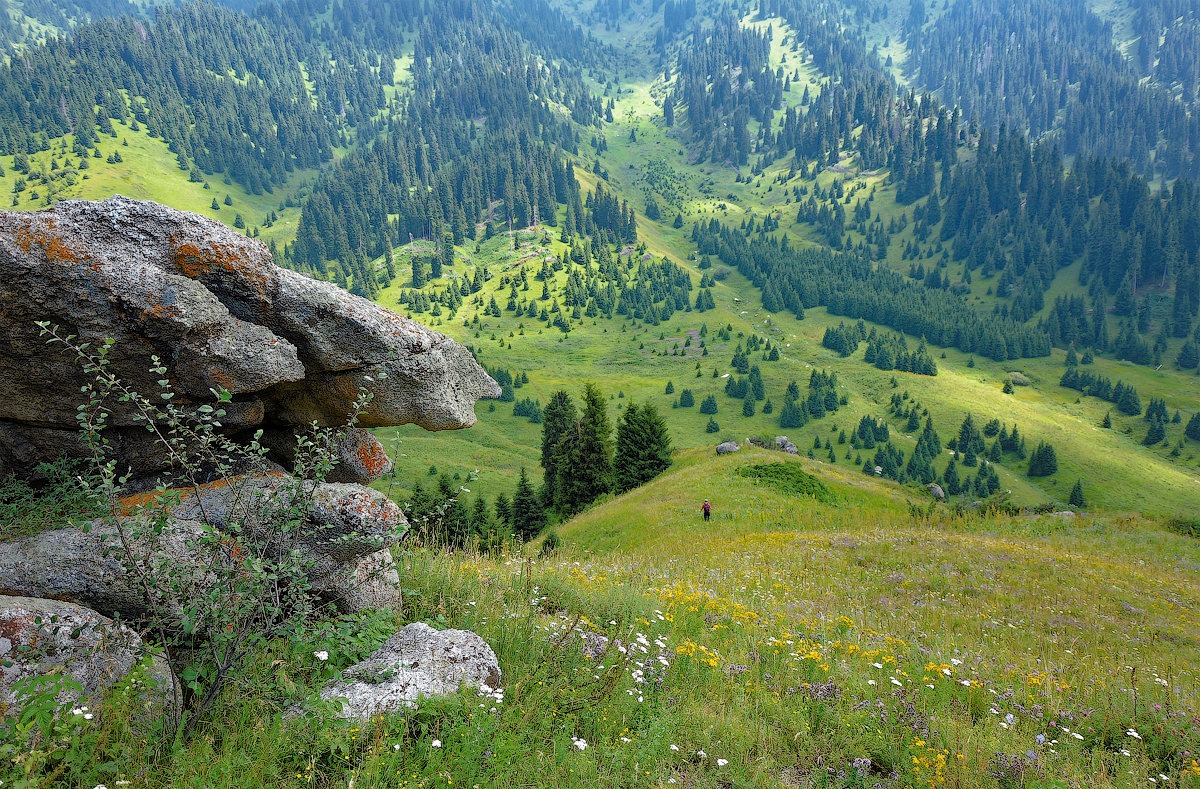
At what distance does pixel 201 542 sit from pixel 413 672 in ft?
8.23

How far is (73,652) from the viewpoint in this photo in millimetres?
5020

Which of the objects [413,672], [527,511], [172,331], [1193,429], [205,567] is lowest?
[527,511]

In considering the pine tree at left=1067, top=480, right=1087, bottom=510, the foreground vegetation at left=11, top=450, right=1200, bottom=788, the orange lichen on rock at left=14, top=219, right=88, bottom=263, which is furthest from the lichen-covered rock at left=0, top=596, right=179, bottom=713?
the pine tree at left=1067, top=480, right=1087, bottom=510

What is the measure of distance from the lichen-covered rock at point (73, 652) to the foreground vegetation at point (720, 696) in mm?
388

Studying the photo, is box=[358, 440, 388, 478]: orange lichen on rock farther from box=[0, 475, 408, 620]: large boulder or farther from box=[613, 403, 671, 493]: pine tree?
box=[613, 403, 671, 493]: pine tree

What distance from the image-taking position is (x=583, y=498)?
53656 millimetres

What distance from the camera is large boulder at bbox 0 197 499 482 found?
6738mm

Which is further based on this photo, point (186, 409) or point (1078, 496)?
point (1078, 496)

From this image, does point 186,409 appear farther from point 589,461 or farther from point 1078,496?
point 1078,496

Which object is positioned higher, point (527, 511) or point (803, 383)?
point (803, 383)

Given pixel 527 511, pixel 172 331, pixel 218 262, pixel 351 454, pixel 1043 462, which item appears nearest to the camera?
pixel 172 331

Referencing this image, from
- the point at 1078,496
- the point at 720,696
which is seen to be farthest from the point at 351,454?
the point at 1078,496

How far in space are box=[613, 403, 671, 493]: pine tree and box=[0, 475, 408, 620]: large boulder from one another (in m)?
47.7

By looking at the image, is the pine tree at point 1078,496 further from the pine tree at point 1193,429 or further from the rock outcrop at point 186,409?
the rock outcrop at point 186,409
